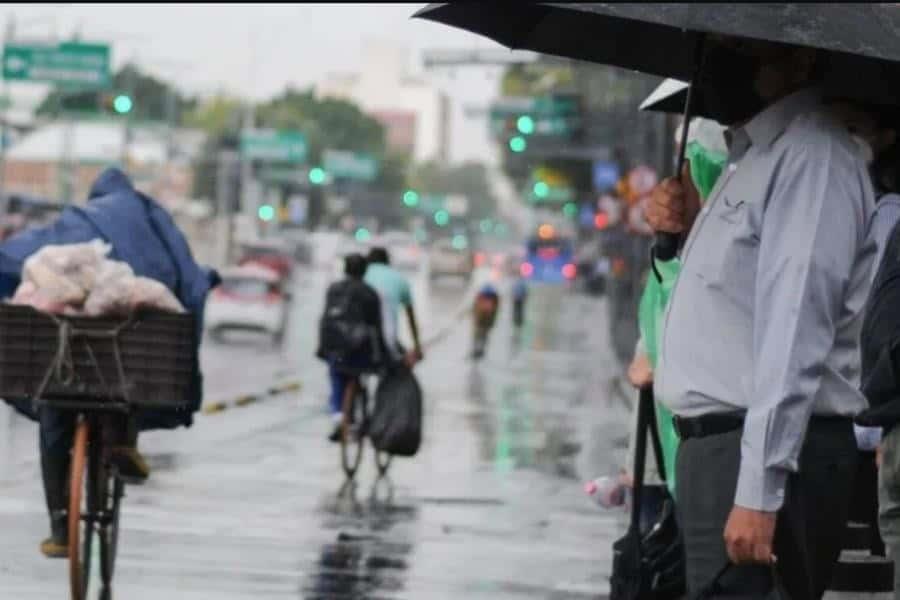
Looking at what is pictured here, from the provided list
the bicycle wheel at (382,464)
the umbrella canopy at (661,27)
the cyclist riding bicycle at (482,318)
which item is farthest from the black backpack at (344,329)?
the cyclist riding bicycle at (482,318)

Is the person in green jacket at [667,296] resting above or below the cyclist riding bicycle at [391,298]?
above

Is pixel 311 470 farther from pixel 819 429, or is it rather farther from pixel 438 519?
pixel 819 429

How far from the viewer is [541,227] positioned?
394 ft

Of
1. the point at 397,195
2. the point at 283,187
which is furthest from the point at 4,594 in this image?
the point at 397,195

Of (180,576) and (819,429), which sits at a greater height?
(819,429)

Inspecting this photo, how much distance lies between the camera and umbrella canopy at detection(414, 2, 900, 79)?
502 cm

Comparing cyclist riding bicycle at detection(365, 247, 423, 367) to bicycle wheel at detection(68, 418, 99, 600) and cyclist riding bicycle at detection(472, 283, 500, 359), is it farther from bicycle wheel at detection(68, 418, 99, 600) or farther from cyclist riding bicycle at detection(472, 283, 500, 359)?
cyclist riding bicycle at detection(472, 283, 500, 359)

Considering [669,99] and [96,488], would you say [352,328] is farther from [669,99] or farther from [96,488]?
[669,99]

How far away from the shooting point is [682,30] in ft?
20.6

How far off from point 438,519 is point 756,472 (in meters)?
10.3

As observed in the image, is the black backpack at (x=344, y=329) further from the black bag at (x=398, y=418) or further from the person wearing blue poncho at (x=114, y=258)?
the person wearing blue poncho at (x=114, y=258)

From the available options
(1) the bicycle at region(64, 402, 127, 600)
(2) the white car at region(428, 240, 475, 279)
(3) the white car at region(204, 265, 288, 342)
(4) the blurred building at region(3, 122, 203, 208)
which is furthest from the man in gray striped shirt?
(4) the blurred building at region(3, 122, 203, 208)

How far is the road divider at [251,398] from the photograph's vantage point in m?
25.7

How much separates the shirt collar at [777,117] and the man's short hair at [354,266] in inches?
561
